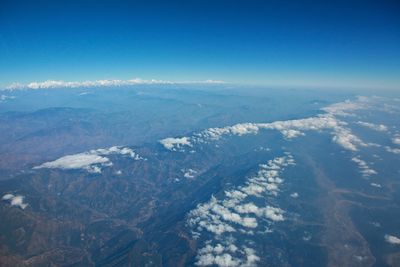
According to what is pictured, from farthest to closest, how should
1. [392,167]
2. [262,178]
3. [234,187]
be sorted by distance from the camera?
1. [392,167]
2. [262,178]
3. [234,187]

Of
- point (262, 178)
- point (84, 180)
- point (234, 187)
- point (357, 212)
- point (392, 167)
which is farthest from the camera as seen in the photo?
point (84, 180)

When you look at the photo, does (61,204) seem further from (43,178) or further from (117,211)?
(43,178)

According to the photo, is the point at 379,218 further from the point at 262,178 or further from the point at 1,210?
the point at 1,210

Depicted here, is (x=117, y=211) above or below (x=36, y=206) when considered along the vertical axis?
below

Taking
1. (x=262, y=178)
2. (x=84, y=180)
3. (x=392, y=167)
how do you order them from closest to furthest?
1. (x=262, y=178)
2. (x=392, y=167)
3. (x=84, y=180)

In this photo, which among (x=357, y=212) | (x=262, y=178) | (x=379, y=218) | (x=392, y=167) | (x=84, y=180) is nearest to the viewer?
(x=379, y=218)

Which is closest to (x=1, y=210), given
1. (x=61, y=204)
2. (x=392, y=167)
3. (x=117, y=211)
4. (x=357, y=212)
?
(x=61, y=204)

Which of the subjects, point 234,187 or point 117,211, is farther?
point 117,211

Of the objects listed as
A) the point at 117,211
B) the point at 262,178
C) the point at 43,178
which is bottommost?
the point at 117,211

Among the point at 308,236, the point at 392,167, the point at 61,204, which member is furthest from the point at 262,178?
the point at 61,204
